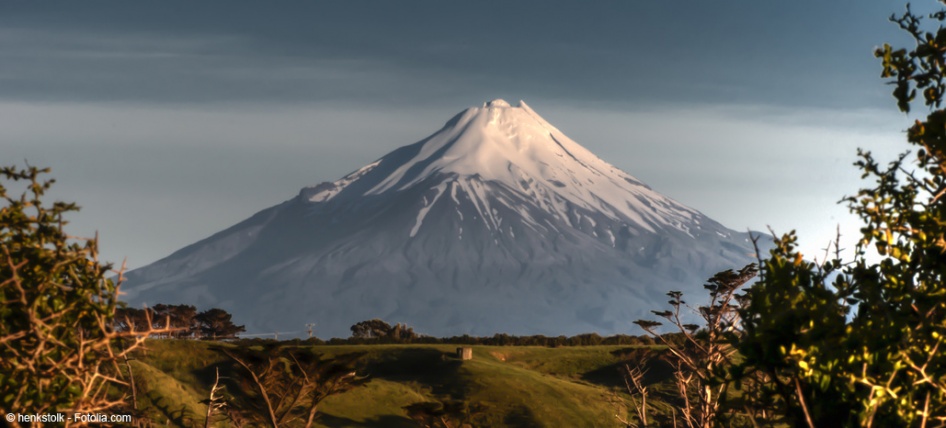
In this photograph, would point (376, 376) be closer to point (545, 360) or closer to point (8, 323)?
point (545, 360)

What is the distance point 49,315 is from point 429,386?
81.8m

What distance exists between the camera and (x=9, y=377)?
57.5 ft

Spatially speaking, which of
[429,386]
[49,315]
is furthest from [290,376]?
[429,386]

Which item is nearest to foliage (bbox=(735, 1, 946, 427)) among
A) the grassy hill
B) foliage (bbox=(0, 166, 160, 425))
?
foliage (bbox=(0, 166, 160, 425))

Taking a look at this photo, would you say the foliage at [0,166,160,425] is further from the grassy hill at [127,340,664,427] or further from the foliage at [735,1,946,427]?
the grassy hill at [127,340,664,427]

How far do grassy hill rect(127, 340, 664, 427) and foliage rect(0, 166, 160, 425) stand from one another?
55117mm

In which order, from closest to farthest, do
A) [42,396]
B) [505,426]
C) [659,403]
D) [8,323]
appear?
[42,396]
[8,323]
[505,426]
[659,403]

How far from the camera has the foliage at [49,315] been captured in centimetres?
1684

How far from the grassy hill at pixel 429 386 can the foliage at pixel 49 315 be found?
55117mm

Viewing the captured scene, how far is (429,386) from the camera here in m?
98.6

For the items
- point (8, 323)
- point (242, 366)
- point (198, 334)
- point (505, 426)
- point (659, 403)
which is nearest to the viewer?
point (8, 323)

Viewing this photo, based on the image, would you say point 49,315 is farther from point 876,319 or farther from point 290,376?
point 290,376

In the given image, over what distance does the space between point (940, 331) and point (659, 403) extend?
8439 centimetres

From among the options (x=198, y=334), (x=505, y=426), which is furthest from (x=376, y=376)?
(x=198, y=334)
